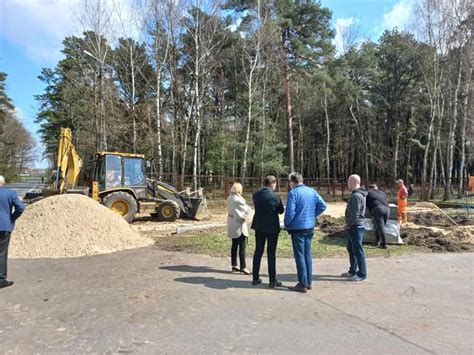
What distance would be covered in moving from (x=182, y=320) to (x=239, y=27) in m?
30.7

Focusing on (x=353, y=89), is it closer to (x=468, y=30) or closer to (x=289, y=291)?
(x=468, y=30)

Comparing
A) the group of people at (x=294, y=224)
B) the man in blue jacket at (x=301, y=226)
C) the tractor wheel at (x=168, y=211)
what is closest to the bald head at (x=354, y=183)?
the group of people at (x=294, y=224)

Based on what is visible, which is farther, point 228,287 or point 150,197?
point 150,197

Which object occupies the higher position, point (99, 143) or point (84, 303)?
point (99, 143)

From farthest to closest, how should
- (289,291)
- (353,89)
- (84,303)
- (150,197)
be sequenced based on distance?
(353,89) < (150,197) < (289,291) < (84,303)

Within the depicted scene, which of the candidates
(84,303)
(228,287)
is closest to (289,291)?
(228,287)

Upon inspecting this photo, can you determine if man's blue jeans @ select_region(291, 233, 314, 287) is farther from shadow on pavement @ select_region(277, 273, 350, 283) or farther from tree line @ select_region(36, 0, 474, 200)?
tree line @ select_region(36, 0, 474, 200)

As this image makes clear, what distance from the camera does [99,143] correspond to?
30.4 m

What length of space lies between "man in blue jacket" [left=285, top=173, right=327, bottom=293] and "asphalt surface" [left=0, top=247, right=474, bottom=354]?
35 cm

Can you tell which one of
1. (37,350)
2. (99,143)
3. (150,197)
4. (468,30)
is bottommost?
(37,350)

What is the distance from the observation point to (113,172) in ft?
55.0

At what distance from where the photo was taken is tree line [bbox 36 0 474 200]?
30547 mm

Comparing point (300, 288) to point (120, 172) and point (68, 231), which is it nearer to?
point (68, 231)

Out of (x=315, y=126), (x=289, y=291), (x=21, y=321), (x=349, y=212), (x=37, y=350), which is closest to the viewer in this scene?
(x=37, y=350)
